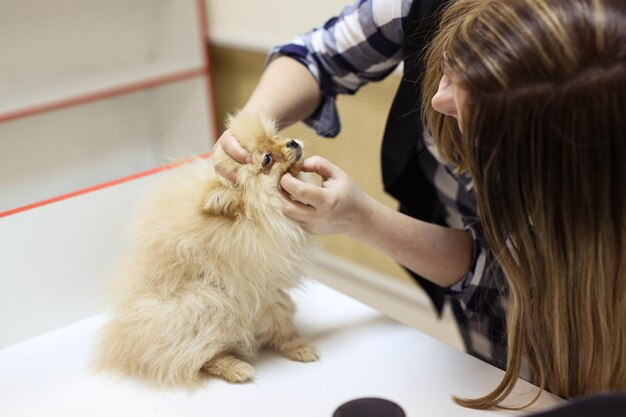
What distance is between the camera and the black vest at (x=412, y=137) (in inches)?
38.2

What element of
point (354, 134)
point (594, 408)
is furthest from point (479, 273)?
point (354, 134)

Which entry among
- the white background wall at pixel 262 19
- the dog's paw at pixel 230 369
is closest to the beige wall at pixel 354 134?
the white background wall at pixel 262 19

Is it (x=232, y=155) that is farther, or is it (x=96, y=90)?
(x=96, y=90)

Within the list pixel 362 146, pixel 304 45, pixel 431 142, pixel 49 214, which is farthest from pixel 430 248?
pixel 362 146

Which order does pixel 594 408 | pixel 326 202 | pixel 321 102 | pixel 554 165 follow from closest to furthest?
1. pixel 594 408
2. pixel 554 165
3. pixel 326 202
4. pixel 321 102

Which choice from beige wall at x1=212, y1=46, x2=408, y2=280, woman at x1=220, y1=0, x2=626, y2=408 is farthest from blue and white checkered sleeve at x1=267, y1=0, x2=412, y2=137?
beige wall at x1=212, y1=46, x2=408, y2=280

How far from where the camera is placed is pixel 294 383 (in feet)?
2.91

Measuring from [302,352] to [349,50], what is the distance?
1.60 ft

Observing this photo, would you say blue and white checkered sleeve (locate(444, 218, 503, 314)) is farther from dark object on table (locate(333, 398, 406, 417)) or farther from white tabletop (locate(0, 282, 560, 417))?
dark object on table (locate(333, 398, 406, 417))

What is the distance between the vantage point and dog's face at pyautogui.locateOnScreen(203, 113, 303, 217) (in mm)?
881

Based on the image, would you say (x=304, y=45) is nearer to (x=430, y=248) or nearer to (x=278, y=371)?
(x=430, y=248)

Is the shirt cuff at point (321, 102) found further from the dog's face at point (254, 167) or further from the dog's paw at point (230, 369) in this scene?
the dog's paw at point (230, 369)

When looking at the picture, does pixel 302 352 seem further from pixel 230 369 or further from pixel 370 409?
pixel 370 409

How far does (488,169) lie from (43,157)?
1.53m
